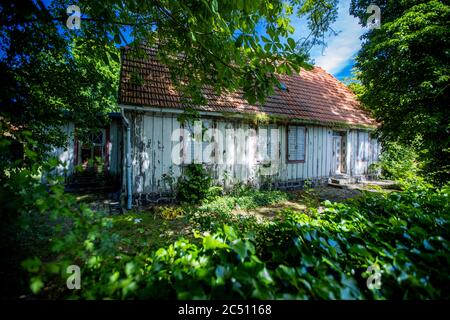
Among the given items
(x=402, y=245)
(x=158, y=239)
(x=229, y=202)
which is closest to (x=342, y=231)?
(x=402, y=245)

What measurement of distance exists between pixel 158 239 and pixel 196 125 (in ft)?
13.9

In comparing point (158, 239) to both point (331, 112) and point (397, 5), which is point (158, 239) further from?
point (397, 5)

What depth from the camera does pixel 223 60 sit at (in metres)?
3.32

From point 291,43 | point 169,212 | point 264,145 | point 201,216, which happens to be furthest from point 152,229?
point 264,145

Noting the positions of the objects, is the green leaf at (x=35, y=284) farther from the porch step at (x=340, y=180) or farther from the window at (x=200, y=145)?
the porch step at (x=340, y=180)

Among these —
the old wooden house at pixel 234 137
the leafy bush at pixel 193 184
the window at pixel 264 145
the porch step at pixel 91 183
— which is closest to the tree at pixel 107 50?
the old wooden house at pixel 234 137

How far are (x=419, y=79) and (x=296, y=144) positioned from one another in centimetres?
448

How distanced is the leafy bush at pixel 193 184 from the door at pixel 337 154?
7.22m

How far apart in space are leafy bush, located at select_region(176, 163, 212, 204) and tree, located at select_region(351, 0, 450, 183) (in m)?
6.31

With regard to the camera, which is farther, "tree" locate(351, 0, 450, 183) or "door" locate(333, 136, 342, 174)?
"door" locate(333, 136, 342, 174)

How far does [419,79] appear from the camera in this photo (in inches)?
244

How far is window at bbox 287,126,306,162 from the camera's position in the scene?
9062mm

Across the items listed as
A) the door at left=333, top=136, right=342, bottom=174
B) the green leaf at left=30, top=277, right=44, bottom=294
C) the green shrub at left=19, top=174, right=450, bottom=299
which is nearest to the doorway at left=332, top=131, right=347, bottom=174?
the door at left=333, top=136, right=342, bottom=174

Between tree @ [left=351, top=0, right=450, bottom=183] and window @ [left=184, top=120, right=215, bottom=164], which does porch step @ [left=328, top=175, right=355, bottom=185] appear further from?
window @ [left=184, top=120, right=215, bottom=164]
